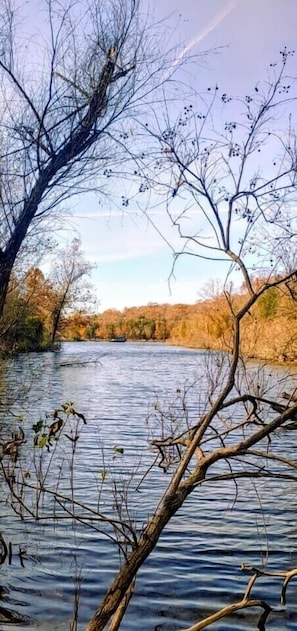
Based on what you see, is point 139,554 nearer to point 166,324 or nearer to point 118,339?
point 166,324

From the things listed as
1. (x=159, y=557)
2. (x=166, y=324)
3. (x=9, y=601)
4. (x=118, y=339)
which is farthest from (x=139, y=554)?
(x=118, y=339)

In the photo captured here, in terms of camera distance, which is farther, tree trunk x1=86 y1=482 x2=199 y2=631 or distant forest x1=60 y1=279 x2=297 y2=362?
distant forest x1=60 y1=279 x2=297 y2=362

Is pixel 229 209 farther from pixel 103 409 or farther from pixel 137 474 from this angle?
pixel 103 409

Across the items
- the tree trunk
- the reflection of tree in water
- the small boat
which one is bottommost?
the reflection of tree in water

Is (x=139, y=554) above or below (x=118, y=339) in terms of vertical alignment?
below

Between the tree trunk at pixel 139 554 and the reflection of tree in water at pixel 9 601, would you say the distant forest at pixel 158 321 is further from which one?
the reflection of tree in water at pixel 9 601

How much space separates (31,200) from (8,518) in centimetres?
382

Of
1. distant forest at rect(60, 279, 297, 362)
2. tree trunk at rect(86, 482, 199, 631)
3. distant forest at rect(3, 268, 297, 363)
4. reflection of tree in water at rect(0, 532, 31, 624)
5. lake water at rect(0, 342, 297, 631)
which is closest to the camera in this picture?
tree trunk at rect(86, 482, 199, 631)

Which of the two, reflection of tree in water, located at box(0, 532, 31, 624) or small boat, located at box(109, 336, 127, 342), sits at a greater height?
small boat, located at box(109, 336, 127, 342)

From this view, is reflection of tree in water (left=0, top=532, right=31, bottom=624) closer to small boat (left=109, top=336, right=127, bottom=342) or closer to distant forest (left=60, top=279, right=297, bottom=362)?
distant forest (left=60, top=279, right=297, bottom=362)

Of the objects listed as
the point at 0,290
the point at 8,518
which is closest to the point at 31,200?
the point at 0,290

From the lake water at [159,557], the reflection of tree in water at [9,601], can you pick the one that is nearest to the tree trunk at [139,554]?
the lake water at [159,557]

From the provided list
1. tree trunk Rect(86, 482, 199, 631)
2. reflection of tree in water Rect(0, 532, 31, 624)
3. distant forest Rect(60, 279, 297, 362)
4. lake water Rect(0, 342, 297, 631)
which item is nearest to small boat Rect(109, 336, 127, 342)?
distant forest Rect(60, 279, 297, 362)

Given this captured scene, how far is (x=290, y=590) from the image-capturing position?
5.67 meters
